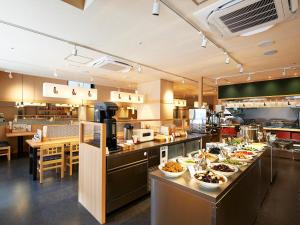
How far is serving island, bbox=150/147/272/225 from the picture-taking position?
134cm

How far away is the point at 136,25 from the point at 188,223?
267 cm

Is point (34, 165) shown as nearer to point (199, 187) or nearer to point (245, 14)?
point (199, 187)

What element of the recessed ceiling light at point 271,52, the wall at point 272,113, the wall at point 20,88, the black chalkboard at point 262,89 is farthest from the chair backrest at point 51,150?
the wall at point 272,113

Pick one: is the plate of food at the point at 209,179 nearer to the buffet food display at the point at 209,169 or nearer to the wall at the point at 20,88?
the buffet food display at the point at 209,169

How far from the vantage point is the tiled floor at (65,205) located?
7.89 feet

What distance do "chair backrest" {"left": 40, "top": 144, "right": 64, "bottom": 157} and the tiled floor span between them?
1.97 feet

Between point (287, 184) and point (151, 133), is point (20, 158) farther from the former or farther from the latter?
point (287, 184)

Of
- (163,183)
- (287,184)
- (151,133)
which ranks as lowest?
(287,184)

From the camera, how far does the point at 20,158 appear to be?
5672mm

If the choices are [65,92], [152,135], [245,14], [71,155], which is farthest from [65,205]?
[245,14]

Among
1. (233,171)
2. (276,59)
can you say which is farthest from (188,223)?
(276,59)

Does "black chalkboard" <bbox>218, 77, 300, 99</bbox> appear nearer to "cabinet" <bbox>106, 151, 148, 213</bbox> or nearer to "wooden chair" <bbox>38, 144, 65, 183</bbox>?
"cabinet" <bbox>106, 151, 148, 213</bbox>

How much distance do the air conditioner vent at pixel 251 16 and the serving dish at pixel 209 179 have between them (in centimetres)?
197

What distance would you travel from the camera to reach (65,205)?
9.18ft
